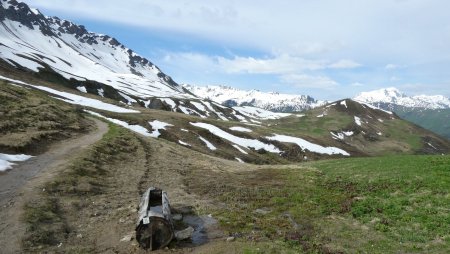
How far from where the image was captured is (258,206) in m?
28.5

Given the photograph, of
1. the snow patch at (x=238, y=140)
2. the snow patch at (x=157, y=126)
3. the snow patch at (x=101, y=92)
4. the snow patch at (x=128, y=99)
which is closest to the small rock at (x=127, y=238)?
the snow patch at (x=157, y=126)

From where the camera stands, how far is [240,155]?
263 feet

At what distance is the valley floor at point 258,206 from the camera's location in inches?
797

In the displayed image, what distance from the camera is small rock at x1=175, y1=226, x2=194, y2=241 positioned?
68.1ft

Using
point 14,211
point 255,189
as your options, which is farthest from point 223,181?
point 14,211

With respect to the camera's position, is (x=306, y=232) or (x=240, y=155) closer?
(x=306, y=232)

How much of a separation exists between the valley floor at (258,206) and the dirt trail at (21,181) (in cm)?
39

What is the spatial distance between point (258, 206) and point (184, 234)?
8670 mm

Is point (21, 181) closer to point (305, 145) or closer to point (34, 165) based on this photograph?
point (34, 165)

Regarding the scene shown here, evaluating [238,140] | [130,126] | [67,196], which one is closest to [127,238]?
[67,196]

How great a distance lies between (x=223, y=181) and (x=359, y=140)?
499 feet

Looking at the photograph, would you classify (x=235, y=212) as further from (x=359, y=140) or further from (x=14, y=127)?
(x=359, y=140)

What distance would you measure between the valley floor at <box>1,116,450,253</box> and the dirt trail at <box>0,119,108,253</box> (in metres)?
0.39

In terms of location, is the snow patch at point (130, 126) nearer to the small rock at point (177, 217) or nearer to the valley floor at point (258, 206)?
the valley floor at point (258, 206)
